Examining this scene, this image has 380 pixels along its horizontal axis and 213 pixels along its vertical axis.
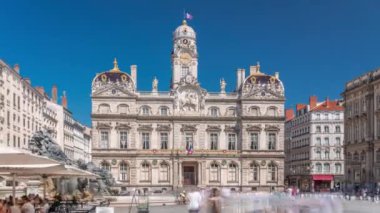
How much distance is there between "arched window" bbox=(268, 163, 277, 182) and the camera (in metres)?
81.1

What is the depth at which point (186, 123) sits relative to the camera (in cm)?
8156

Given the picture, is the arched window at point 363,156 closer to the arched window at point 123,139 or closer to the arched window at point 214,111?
the arched window at point 214,111

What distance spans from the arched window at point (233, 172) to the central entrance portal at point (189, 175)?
439 centimetres

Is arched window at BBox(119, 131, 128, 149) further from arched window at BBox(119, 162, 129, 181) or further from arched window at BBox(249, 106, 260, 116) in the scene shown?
arched window at BBox(249, 106, 260, 116)

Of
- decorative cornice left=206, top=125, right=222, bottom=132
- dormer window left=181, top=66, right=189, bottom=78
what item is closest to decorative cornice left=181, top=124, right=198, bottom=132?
decorative cornice left=206, top=125, right=222, bottom=132

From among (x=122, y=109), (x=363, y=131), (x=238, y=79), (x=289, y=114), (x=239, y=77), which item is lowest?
(x=363, y=131)

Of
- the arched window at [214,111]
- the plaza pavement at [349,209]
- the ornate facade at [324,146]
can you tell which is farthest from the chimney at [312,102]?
the plaza pavement at [349,209]

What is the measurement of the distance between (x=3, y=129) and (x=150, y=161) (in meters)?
26.2

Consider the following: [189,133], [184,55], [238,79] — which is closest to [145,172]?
[189,133]

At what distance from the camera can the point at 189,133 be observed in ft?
268

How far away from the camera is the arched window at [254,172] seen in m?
80.9

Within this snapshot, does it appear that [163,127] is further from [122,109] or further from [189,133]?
[122,109]

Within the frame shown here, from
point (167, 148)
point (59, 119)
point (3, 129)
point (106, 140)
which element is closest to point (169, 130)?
point (167, 148)

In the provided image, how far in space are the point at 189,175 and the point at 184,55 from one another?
15.7m
